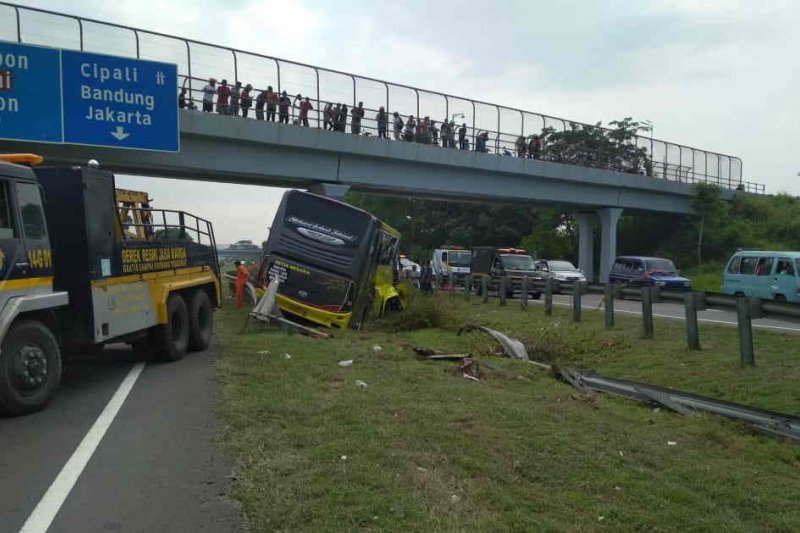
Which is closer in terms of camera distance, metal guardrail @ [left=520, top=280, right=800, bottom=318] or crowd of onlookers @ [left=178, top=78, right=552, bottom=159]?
metal guardrail @ [left=520, top=280, right=800, bottom=318]

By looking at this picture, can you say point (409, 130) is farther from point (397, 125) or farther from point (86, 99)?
→ point (86, 99)

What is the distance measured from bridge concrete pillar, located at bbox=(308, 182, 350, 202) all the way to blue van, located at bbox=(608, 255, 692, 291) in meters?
11.9

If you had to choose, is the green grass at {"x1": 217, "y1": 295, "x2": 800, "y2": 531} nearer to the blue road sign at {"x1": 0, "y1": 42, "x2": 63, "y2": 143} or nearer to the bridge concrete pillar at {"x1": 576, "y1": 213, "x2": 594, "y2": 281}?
the blue road sign at {"x1": 0, "y1": 42, "x2": 63, "y2": 143}

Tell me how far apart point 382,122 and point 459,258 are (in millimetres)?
12281

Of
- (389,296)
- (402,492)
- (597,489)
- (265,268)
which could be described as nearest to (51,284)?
(402,492)

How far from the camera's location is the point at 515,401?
26.2 feet

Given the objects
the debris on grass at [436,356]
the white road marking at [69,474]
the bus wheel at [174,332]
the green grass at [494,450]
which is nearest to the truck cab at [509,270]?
the debris on grass at [436,356]

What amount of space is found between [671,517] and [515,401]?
3533mm

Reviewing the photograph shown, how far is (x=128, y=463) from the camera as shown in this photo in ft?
18.6

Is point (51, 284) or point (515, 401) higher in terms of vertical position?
point (51, 284)

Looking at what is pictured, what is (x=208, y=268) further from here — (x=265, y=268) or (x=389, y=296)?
(x=389, y=296)

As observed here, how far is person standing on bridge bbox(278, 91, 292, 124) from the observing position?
24.7 metres

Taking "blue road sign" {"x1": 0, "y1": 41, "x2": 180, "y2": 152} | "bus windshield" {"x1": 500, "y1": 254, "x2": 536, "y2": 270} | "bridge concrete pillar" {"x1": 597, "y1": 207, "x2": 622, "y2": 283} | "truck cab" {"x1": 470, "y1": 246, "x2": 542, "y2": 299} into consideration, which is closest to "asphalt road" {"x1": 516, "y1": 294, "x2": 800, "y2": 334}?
"truck cab" {"x1": 470, "y1": 246, "x2": 542, "y2": 299}

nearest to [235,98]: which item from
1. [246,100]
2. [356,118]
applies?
[246,100]
